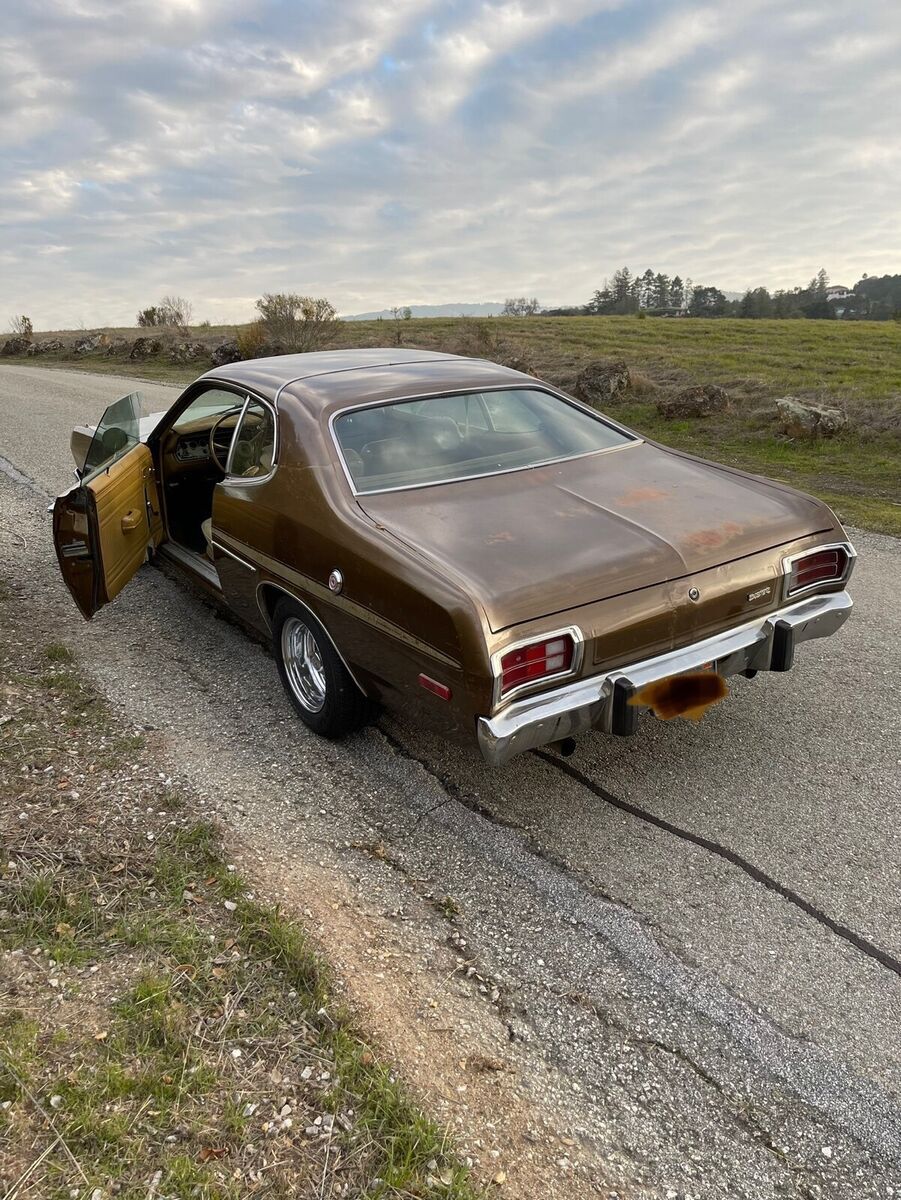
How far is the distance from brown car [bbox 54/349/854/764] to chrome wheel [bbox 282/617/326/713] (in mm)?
12

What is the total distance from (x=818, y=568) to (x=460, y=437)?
1.60 meters

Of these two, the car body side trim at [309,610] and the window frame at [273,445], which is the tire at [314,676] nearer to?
the car body side trim at [309,610]

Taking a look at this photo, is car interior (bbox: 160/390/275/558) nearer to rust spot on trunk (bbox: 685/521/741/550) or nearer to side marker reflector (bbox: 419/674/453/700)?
side marker reflector (bbox: 419/674/453/700)

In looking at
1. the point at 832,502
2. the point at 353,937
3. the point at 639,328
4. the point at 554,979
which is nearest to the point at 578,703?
the point at 554,979

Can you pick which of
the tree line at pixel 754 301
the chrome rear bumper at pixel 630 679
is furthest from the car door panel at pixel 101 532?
the tree line at pixel 754 301

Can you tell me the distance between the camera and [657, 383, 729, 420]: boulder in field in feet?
38.7

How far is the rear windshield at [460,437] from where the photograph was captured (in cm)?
348

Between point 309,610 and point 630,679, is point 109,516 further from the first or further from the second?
point 630,679

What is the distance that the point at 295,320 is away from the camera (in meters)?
21.3

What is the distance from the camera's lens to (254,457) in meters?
3.85

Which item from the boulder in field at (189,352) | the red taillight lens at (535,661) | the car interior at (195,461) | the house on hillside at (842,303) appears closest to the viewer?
the red taillight lens at (535,661)

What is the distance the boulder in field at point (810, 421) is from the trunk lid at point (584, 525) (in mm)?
7427

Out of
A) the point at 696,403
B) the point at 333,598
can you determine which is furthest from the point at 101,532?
the point at 696,403

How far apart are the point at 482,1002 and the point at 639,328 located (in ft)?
95.8
